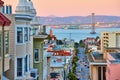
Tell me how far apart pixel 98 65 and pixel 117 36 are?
37.2m

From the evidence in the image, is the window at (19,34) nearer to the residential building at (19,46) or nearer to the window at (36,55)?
the residential building at (19,46)

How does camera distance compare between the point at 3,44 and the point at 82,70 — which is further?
the point at 82,70

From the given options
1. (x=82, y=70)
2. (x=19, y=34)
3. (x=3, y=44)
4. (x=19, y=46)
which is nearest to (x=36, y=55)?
(x=19, y=34)

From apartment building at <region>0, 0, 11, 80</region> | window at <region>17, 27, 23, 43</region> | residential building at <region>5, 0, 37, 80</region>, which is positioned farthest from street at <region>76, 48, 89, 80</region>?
apartment building at <region>0, 0, 11, 80</region>

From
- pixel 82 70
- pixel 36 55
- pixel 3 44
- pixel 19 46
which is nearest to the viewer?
pixel 3 44

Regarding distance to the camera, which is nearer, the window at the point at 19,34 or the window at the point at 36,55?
the window at the point at 19,34

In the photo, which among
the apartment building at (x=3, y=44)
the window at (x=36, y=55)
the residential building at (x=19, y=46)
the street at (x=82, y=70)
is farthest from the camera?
the street at (x=82, y=70)

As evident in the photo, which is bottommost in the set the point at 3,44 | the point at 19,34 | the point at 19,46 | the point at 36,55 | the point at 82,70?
the point at 82,70

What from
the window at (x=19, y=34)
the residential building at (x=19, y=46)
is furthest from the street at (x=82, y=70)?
the window at (x=19, y=34)

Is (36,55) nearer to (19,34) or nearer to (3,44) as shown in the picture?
(19,34)

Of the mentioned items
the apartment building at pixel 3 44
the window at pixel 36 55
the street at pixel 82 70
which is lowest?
the street at pixel 82 70

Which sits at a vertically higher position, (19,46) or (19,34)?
(19,34)

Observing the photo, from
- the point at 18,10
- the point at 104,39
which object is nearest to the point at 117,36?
the point at 104,39

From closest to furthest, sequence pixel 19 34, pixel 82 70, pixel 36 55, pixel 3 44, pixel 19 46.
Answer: pixel 3 44 → pixel 19 46 → pixel 19 34 → pixel 36 55 → pixel 82 70
